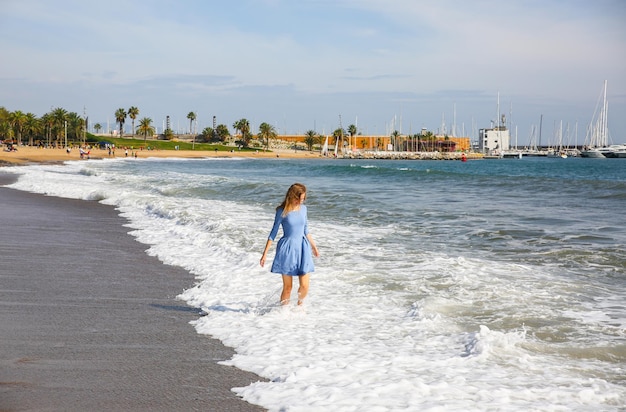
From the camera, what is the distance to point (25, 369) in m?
4.93

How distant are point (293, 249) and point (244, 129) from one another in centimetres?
17714

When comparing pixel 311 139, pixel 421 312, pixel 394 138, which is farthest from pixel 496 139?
pixel 421 312

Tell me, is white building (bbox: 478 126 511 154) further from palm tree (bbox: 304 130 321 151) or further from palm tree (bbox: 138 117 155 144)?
palm tree (bbox: 138 117 155 144)

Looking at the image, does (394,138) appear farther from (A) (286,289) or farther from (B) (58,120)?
(A) (286,289)

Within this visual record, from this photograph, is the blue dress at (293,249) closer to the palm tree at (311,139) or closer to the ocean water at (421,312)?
the ocean water at (421,312)

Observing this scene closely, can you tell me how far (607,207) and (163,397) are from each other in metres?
21.0

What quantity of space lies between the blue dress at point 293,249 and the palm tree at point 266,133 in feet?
568

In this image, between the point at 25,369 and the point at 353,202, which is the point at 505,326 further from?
the point at 353,202

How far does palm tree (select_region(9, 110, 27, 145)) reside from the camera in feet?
414

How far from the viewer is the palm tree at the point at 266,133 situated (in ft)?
586

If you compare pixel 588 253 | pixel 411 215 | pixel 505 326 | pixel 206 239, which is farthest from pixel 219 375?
pixel 411 215

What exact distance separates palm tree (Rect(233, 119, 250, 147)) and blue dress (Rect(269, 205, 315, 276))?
174156 mm

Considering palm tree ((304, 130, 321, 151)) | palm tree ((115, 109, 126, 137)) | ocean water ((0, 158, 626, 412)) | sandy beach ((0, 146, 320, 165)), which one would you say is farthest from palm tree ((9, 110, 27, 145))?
ocean water ((0, 158, 626, 412))

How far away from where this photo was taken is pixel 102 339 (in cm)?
588
